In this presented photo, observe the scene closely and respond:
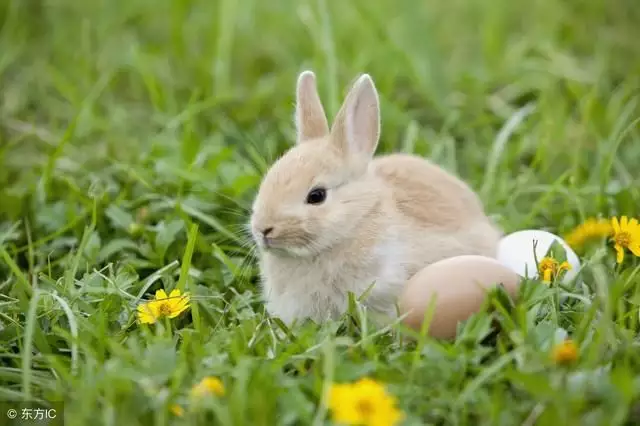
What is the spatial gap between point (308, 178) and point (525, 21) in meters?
3.12

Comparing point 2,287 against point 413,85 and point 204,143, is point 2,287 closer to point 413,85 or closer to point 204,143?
point 204,143

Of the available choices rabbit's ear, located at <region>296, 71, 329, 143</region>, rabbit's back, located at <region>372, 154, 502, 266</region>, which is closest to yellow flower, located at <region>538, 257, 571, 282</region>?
rabbit's back, located at <region>372, 154, 502, 266</region>

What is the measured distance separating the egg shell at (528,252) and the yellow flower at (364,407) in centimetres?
107

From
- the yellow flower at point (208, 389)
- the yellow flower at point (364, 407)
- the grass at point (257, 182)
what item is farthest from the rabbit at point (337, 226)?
the yellow flower at point (364, 407)

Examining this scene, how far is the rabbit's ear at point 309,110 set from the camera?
320 cm

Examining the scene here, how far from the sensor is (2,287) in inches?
125

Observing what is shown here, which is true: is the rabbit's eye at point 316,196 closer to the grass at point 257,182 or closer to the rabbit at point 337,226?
the rabbit at point 337,226

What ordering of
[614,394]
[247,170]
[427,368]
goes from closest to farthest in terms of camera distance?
[614,394]
[427,368]
[247,170]

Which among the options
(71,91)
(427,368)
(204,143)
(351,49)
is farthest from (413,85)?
(427,368)

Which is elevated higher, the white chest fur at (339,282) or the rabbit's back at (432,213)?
the rabbit's back at (432,213)

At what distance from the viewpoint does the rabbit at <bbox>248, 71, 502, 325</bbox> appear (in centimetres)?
290

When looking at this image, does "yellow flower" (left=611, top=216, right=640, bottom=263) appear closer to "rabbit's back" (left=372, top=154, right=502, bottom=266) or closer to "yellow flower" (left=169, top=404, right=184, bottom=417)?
"rabbit's back" (left=372, top=154, right=502, bottom=266)

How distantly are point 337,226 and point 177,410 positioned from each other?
89 cm

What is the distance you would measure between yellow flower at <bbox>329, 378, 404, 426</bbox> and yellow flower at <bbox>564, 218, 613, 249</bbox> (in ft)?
4.51
